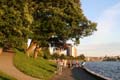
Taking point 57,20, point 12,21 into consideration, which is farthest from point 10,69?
point 57,20

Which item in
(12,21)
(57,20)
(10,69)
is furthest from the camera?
(57,20)

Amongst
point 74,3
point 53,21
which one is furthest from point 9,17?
point 74,3

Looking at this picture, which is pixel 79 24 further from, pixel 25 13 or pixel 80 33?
pixel 25 13

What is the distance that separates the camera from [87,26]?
59.3 meters

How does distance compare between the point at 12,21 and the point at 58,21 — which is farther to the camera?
the point at 58,21

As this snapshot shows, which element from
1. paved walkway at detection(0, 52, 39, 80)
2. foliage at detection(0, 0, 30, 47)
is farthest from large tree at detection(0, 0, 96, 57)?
foliage at detection(0, 0, 30, 47)

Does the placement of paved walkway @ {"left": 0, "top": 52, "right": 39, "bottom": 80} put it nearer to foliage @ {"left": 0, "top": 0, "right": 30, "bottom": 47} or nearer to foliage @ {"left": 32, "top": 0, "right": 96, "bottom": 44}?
foliage @ {"left": 0, "top": 0, "right": 30, "bottom": 47}

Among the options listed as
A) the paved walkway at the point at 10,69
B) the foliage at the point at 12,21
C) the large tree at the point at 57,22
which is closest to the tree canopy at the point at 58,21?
the large tree at the point at 57,22

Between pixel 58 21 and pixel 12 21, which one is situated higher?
pixel 58 21

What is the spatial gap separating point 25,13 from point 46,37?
1860 centimetres

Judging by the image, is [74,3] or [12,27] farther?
[74,3]

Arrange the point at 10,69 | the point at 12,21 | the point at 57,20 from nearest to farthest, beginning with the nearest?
the point at 12,21
the point at 10,69
the point at 57,20

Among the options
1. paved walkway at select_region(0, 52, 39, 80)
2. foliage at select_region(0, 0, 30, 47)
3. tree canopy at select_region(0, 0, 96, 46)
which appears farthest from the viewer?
tree canopy at select_region(0, 0, 96, 46)

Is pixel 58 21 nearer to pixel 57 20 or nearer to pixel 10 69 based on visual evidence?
pixel 57 20
